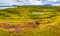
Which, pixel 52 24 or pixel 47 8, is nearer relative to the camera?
pixel 52 24

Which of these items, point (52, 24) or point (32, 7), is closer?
point (52, 24)

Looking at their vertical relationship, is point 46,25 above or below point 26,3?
below

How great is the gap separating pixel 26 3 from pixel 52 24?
0.34m

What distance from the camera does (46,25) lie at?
1.20 metres

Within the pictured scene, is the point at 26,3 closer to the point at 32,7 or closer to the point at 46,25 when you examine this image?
the point at 32,7

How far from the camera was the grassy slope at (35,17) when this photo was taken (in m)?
1.17

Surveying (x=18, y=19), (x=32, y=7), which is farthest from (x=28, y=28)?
(x=32, y=7)

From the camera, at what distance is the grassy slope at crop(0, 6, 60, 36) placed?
1173mm

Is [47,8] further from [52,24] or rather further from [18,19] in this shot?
[18,19]

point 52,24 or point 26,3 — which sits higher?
point 26,3

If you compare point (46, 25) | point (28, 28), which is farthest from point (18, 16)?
point (46, 25)

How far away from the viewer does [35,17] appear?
1245mm

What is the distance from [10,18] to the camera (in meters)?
1.23

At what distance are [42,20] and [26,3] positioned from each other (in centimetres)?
25
